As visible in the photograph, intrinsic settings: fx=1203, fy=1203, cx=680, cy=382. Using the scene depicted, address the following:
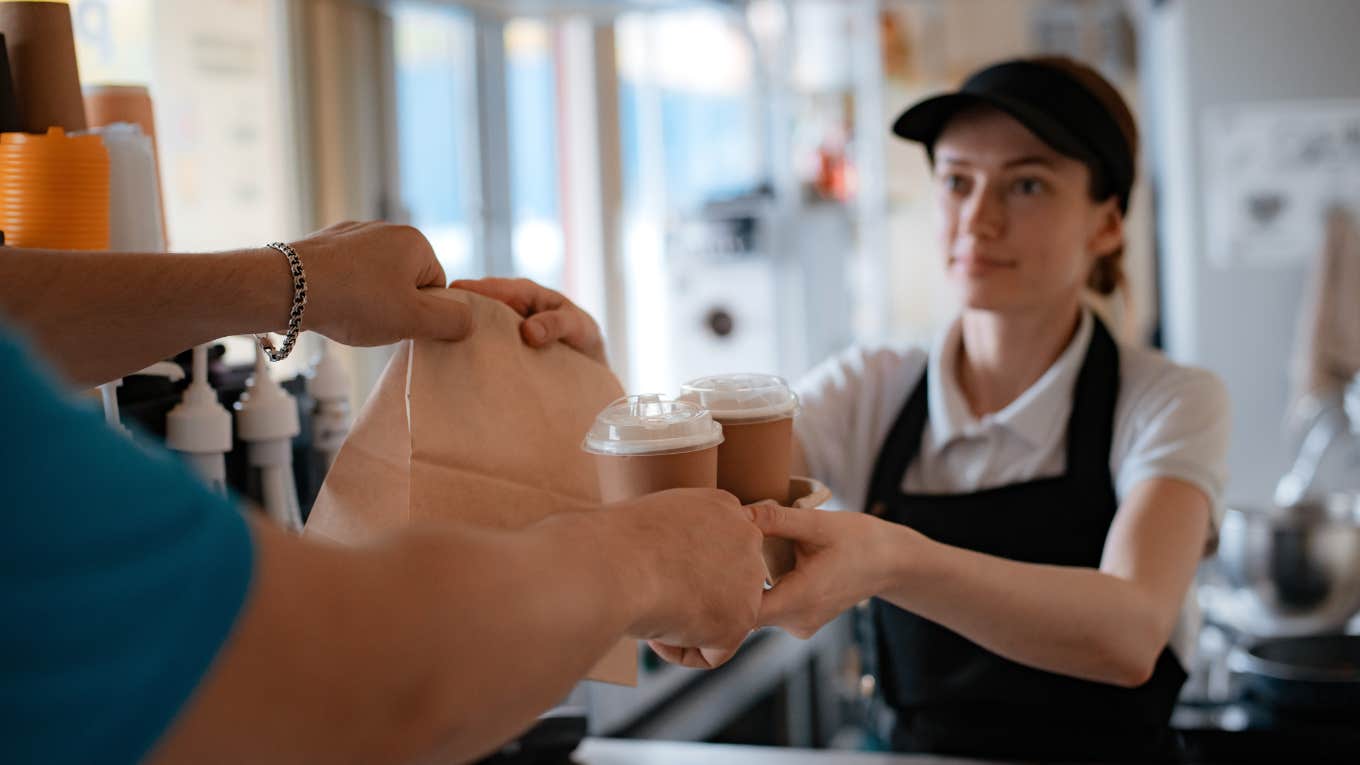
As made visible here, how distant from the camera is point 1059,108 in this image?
1689 millimetres

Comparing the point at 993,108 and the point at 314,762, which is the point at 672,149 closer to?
the point at 993,108

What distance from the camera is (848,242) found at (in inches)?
197

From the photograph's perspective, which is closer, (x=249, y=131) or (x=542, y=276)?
(x=249, y=131)

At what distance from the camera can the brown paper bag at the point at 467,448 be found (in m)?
1.06

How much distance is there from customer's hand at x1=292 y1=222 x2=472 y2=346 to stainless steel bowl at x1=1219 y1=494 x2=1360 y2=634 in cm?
184

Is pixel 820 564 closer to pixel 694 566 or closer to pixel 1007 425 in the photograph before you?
pixel 694 566

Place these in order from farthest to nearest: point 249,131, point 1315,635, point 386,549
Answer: point 249,131 < point 1315,635 < point 386,549

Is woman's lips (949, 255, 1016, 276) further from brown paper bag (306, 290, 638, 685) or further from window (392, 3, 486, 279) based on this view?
window (392, 3, 486, 279)

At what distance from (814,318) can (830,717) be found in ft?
5.27

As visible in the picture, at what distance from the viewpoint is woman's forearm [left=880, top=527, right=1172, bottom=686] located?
1.33 metres

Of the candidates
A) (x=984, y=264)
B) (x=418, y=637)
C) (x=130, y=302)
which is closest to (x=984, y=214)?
(x=984, y=264)

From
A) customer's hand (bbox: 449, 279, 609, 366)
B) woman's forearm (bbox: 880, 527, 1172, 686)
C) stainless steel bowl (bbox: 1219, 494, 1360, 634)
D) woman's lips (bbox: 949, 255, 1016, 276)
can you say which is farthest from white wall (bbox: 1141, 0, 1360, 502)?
customer's hand (bbox: 449, 279, 609, 366)

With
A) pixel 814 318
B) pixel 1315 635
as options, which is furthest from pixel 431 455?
pixel 814 318

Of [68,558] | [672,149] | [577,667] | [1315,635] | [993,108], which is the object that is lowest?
[1315,635]
